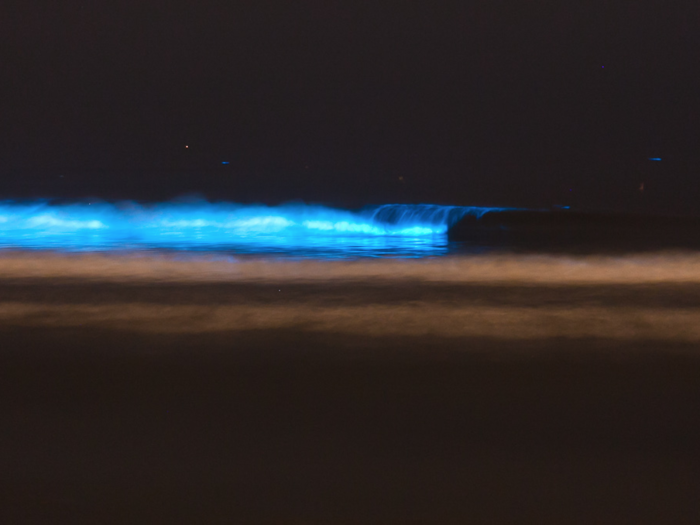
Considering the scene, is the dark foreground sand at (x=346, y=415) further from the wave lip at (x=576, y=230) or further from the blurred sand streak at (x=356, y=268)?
the wave lip at (x=576, y=230)

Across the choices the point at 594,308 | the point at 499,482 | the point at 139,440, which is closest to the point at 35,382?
the point at 139,440

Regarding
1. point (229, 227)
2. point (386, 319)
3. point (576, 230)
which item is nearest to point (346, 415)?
point (386, 319)

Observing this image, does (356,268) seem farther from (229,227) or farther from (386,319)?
(229,227)

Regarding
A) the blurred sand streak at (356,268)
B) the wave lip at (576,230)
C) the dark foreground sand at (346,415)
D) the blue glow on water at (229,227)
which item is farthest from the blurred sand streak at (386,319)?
the wave lip at (576,230)

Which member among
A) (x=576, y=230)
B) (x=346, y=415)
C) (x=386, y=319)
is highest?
(x=576, y=230)

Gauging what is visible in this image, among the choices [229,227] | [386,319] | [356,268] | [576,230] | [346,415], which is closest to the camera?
[346,415]
